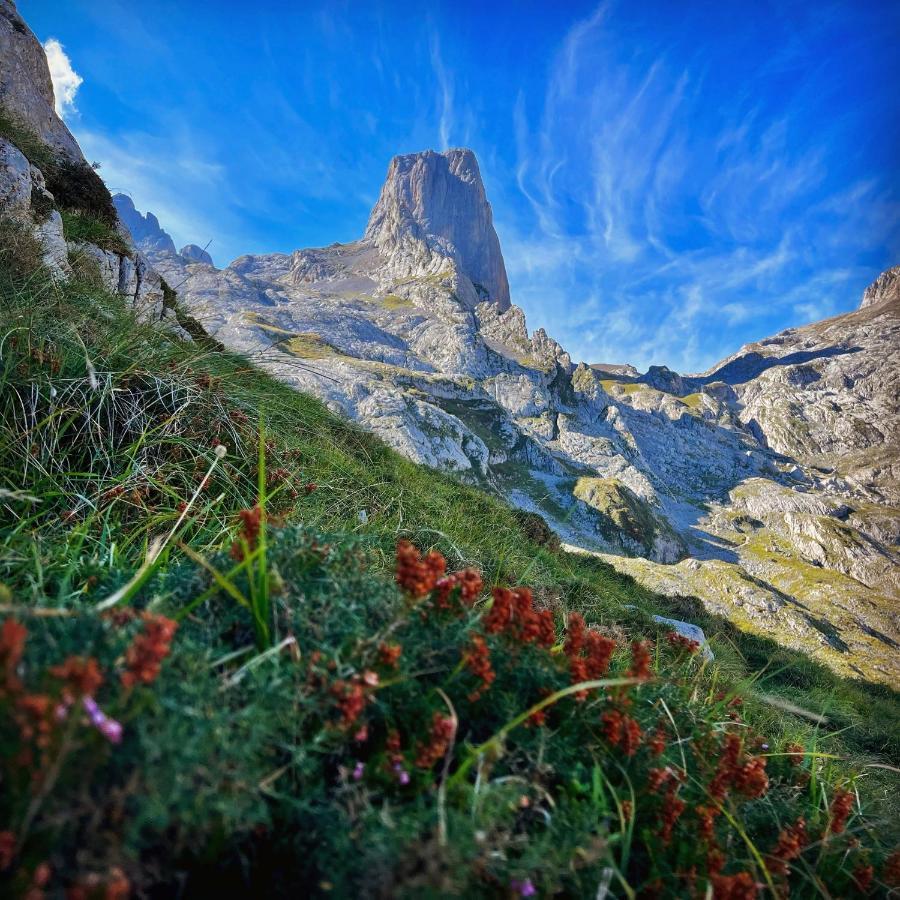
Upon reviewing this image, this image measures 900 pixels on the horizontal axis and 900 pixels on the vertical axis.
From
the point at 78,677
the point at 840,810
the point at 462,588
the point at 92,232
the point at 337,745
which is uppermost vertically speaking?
the point at 92,232

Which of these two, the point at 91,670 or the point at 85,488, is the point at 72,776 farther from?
the point at 85,488

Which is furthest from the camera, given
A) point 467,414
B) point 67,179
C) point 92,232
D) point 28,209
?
point 467,414

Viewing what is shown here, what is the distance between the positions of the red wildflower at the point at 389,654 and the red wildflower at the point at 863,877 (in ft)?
7.59

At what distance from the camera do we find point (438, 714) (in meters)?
1.50

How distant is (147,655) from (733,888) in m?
1.98

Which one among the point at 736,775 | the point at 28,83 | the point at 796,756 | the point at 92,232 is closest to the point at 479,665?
the point at 736,775

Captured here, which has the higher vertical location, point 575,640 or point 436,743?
point 575,640

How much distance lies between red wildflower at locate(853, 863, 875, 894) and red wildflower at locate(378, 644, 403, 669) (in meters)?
2.31

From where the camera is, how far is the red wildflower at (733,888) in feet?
4.97

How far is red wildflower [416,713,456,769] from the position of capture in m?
1.42

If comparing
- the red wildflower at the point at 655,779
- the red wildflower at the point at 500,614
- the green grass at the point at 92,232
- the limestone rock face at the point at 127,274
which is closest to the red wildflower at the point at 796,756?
the red wildflower at the point at 655,779

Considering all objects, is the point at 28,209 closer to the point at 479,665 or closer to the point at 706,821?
the point at 479,665

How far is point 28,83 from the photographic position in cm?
1354

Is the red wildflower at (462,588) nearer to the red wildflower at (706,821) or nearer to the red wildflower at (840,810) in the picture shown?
the red wildflower at (706,821)
